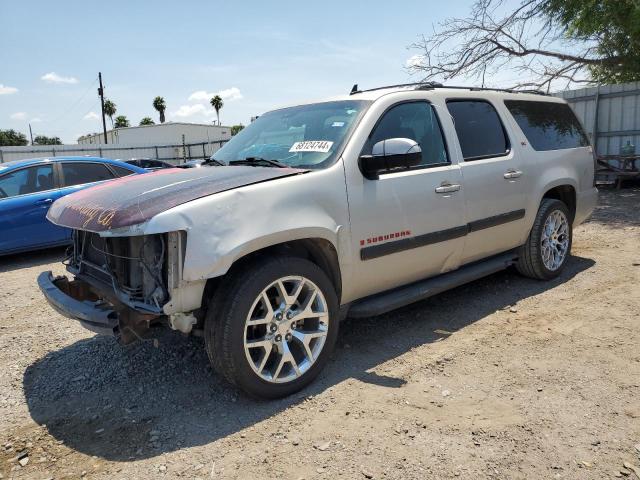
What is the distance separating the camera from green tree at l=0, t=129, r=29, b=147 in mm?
74938

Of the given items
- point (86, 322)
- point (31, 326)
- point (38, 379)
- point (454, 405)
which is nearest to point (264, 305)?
point (86, 322)

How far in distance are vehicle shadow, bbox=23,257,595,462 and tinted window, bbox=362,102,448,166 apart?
1383 millimetres

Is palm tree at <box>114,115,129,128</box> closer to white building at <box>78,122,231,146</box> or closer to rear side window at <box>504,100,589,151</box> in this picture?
white building at <box>78,122,231,146</box>

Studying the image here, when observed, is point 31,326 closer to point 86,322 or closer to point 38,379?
point 38,379

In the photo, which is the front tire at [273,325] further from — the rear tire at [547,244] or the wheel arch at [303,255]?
the rear tire at [547,244]

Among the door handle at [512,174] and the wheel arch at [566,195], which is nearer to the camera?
the door handle at [512,174]

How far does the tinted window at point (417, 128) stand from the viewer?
3740 mm

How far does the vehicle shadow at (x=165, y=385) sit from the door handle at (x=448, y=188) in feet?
3.68

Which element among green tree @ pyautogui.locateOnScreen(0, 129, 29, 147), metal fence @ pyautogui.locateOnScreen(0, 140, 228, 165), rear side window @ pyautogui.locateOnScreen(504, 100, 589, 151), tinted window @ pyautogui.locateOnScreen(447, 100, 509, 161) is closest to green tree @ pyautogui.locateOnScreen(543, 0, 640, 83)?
rear side window @ pyautogui.locateOnScreen(504, 100, 589, 151)

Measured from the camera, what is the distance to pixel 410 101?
13.0ft

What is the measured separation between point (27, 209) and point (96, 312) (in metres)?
4.84

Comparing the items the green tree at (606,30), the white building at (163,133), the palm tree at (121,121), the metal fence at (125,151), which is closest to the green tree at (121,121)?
the palm tree at (121,121)

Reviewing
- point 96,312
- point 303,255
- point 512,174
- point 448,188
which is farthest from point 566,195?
point 96,312

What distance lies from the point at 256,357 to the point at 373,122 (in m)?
1.80
